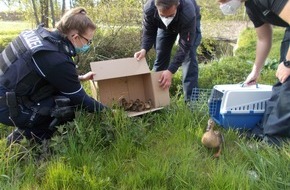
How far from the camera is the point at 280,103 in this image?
9.01 feet

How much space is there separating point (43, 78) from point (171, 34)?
1.77 metres

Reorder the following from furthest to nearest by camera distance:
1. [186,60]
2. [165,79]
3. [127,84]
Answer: [186,60]
[127,84]
[165,79]

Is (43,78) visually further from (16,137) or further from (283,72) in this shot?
(283,72)

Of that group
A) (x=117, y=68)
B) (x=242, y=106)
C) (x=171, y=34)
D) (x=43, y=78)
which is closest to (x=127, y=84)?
(x=117, y=68)

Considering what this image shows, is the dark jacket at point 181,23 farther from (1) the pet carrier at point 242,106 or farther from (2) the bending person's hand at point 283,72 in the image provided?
(2) the bending person's hand at point 283,72

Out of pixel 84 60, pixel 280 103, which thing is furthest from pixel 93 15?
pixel 280 103

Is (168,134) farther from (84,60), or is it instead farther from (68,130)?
(84,60)

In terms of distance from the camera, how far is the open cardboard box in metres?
3.18

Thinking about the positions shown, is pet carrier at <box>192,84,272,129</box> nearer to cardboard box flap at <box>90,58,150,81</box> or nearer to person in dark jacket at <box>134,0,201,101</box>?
person in dark jacket at <box>134,0,201,101</box>

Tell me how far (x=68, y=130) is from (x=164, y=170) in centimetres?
85

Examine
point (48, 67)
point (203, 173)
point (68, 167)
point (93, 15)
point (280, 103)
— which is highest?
point (93, 15)

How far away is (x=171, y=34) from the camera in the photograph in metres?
3.97

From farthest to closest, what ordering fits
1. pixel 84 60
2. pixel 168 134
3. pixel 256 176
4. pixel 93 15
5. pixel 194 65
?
pixel 93 15 → pixel 84 60 → pixel 194 65 → pixel 168 134 → pixel 256 176

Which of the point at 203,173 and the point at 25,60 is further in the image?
the point at 25,60
